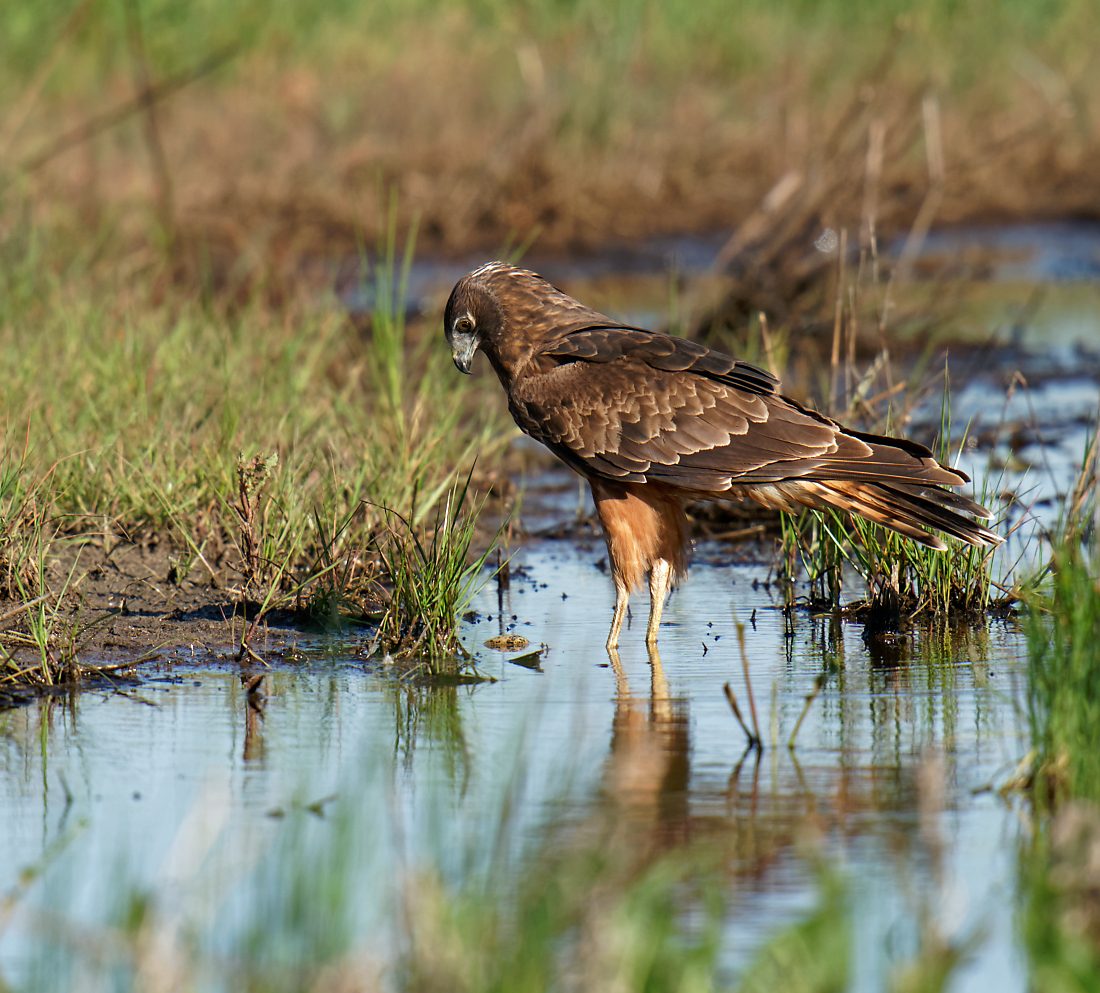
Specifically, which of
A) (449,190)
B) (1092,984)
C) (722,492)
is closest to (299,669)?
(722,492)

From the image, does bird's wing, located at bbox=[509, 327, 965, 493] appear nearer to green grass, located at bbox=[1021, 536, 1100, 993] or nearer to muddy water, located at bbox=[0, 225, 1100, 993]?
muddy water, located at bbox=[0, 225, 1100, 993]

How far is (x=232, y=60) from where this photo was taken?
1598 cm

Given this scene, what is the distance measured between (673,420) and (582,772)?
6.10 feet

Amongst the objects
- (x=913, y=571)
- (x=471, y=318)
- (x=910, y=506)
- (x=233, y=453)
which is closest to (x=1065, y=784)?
(x=910, y=506)

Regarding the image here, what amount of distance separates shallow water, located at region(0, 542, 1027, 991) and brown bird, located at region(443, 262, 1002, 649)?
0.38 m

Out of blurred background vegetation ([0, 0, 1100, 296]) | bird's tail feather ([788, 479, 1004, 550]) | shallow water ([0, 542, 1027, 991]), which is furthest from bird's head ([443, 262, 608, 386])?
blurred background vegetation ([0, 0, 1100, 296])

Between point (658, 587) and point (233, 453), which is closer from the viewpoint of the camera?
point (658, 587)

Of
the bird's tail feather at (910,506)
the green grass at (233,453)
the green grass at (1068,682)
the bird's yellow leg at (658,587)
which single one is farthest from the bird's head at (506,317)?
the green grass at (1068,682)

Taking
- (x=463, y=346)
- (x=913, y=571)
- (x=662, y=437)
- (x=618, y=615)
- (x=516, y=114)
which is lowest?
(x=618, y=615)

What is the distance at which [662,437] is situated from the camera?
20.1ft

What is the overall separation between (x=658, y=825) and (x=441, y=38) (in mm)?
13688

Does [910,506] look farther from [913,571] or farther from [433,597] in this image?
[433,597]

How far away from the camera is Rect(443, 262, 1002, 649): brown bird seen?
5.85 meters

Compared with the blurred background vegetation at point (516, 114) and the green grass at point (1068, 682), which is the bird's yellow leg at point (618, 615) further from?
the blurred background vegetation at point (516, 114)
